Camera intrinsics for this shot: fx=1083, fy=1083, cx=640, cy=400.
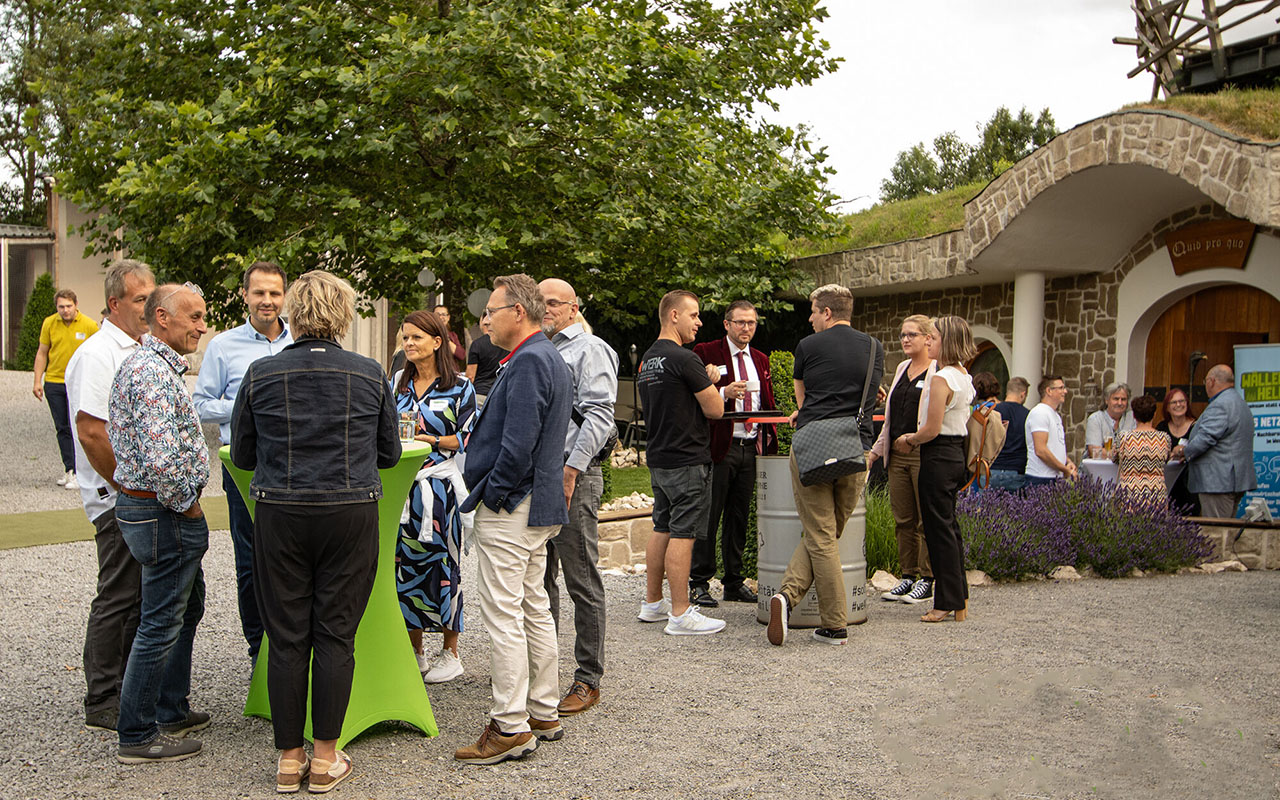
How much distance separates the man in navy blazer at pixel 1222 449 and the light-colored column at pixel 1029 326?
4.66 meters

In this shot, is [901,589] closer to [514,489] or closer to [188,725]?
[514,489]

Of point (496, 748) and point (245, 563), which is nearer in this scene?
point (496, 748)

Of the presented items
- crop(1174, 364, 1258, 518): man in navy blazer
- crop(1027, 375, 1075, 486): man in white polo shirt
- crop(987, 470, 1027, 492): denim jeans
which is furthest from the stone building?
crop(987, 470, 1027, 492): denim jeans

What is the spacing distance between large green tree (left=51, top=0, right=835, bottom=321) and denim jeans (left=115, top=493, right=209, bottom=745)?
349 inches

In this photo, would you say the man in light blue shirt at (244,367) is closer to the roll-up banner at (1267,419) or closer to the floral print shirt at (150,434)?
the floral print shirt at (150,434)

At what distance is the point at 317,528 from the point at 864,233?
52.6ft

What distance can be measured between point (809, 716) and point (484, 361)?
4907mm

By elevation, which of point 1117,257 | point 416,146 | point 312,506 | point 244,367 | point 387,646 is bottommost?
point 387,646

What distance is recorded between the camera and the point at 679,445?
20.4 feet

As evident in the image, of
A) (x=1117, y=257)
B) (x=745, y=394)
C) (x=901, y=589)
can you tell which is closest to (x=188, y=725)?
(x=745, y=394)

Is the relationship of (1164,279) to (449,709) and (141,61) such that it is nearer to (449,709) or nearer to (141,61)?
(449,709)

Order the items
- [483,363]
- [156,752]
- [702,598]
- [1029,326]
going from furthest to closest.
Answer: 1. [1029,326]
2. [483,363]
3. [702,598]
4. [156,752]

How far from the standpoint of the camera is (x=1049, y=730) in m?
4.61

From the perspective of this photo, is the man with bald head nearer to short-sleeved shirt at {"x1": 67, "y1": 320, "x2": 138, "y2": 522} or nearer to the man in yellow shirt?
short-sleeved shirt at {"x1": 67, "y1": 320, "x2": 138, "y2": 522}
